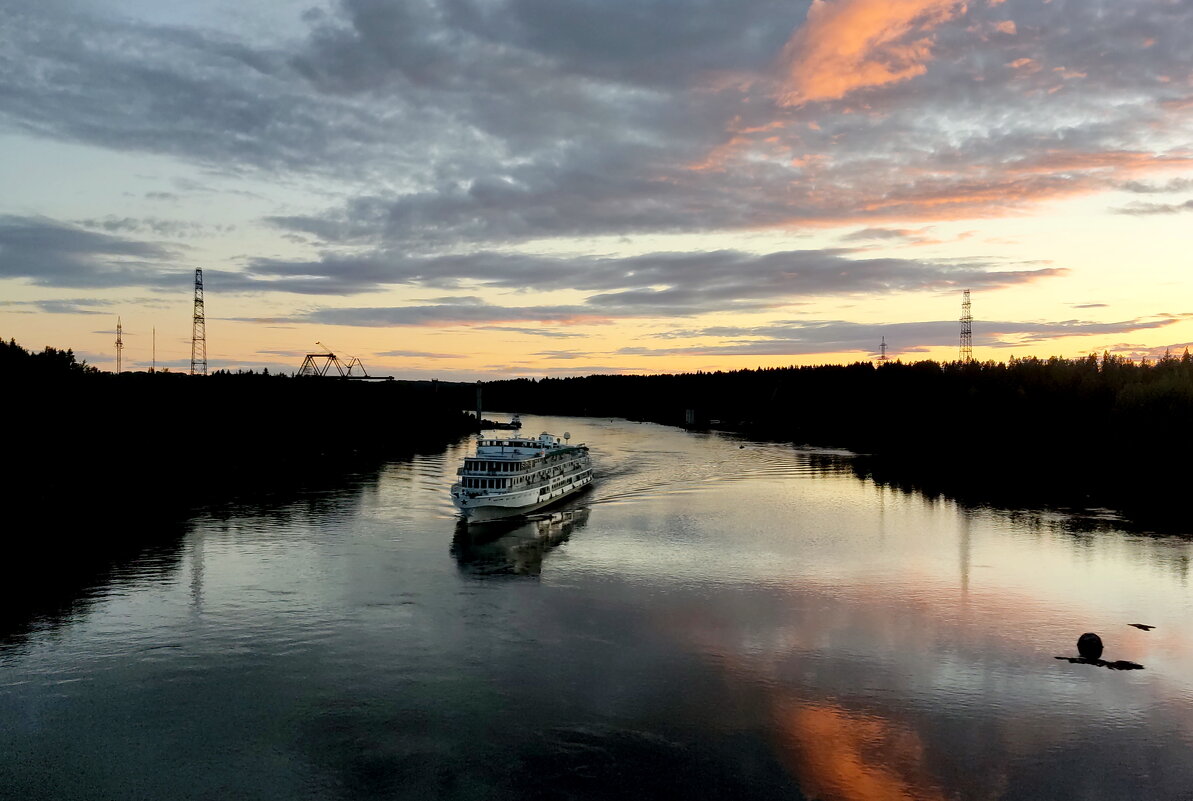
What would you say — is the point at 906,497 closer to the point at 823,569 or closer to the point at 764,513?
the point at 764,513

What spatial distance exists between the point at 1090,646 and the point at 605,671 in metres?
27.5

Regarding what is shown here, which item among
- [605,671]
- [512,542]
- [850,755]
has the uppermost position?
[512,542]

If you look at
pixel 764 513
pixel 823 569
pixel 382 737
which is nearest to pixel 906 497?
pixel 764 513

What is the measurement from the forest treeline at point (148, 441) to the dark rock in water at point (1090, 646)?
91.4 meters

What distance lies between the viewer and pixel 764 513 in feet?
315

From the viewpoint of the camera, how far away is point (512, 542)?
78.8 m

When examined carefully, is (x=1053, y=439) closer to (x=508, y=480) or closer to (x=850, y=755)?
(x=508, y=480)

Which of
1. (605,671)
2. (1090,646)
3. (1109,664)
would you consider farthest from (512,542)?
Answer: (1109,664)

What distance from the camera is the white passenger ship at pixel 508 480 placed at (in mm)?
84688

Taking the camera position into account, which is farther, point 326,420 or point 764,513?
point 326,420

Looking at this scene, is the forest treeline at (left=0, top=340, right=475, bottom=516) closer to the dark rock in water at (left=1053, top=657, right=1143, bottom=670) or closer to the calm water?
the calm water

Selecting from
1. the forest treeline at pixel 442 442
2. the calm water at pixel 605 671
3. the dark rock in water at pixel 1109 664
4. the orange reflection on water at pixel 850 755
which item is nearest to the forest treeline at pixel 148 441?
the forest treeline at pixel 442 442

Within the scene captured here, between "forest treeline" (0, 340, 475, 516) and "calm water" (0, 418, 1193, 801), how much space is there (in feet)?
106

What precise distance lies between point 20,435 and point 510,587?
266ft
